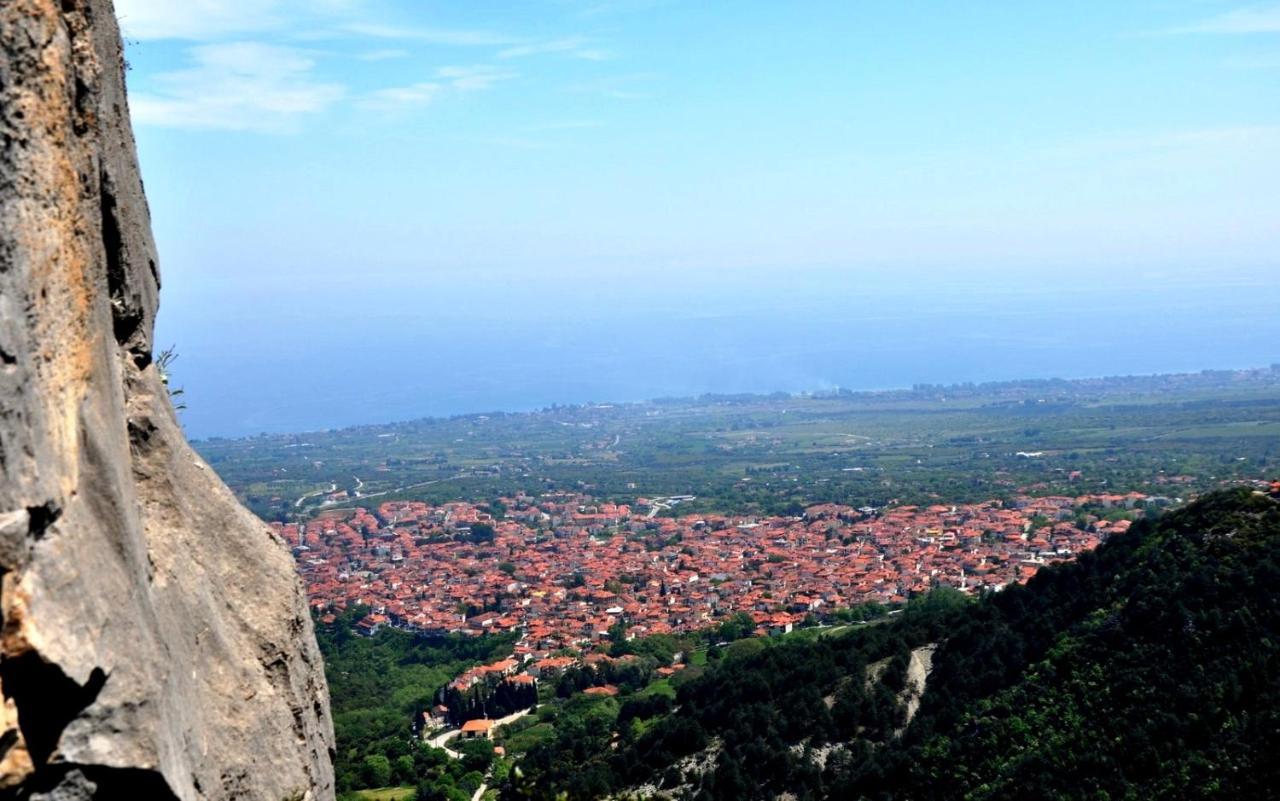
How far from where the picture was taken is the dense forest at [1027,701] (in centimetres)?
1672

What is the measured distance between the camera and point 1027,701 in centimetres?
2044

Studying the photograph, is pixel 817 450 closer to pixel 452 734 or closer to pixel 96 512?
pixel 452 734

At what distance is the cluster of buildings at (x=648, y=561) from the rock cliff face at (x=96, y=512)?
3250 centimetres

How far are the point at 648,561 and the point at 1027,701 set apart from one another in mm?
37620

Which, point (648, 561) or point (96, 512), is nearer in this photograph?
point (96, 512)

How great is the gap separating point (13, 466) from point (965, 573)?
152ft

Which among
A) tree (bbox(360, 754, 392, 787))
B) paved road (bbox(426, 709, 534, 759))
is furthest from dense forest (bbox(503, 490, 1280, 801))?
paved road (bbox(426, 709, 534, 759))

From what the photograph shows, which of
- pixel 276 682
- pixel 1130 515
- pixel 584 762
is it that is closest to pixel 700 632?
pixel 584 762

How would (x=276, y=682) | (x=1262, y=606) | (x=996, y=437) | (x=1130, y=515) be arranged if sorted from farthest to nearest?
(x=996, y=437) < (x=1130, y=515) < (x=1262, y=606) < (x=276, y=682)

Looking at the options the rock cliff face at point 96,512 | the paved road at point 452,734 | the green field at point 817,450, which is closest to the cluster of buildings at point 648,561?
the paved road at point 452,734

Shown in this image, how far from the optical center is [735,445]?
111375mm

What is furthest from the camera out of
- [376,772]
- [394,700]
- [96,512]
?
[394,700]

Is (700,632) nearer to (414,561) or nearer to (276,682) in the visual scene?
(414,561)

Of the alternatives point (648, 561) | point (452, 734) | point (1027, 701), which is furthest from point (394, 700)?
point (648, 561)
